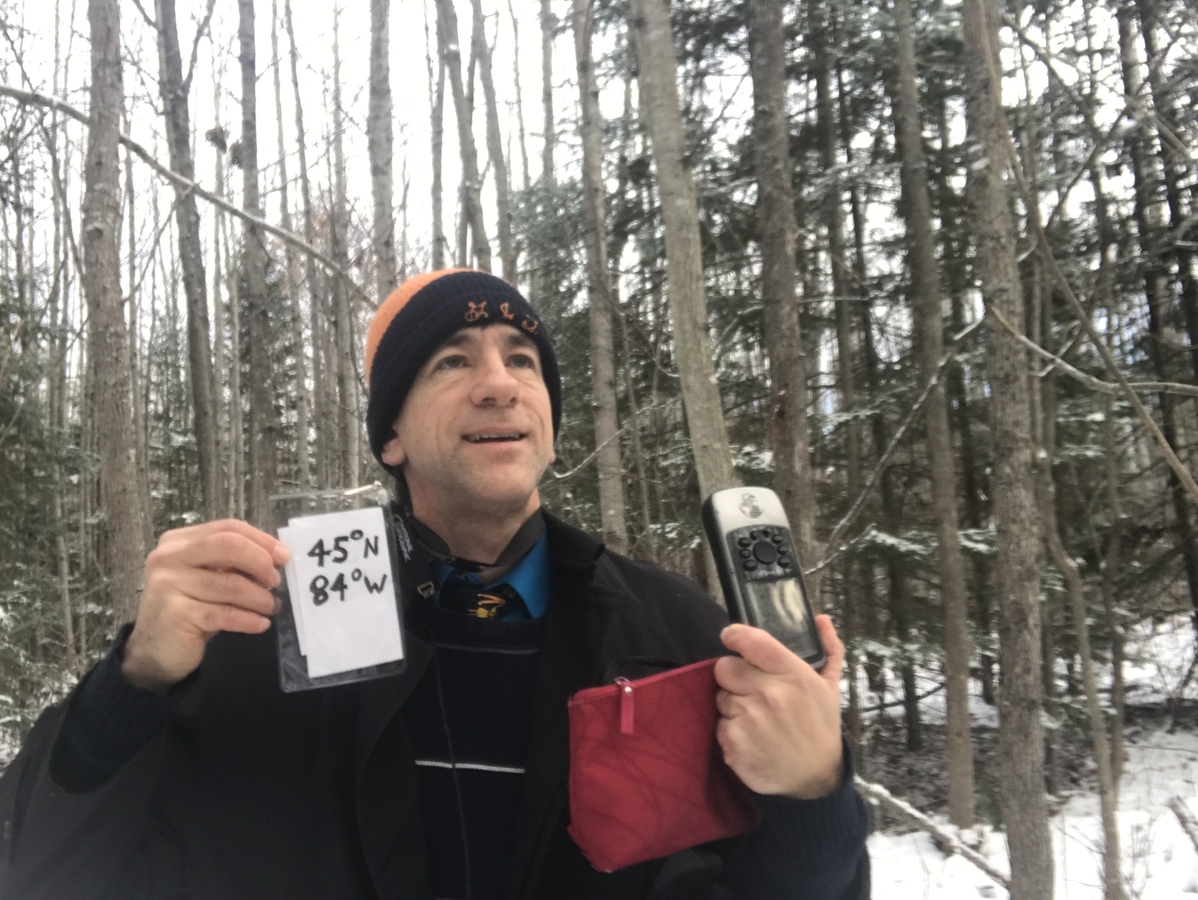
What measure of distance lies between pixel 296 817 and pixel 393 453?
756mm

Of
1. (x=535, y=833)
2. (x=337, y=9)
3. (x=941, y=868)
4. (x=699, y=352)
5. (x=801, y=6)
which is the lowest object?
(x=941, y=868)

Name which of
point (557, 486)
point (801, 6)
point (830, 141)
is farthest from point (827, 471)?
point (801, 6)

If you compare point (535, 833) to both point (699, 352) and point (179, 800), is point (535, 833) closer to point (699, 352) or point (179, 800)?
point (179, 800)

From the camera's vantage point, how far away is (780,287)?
15.6ft

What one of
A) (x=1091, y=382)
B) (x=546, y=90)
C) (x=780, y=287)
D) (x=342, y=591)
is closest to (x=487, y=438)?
(x=342, y=591)

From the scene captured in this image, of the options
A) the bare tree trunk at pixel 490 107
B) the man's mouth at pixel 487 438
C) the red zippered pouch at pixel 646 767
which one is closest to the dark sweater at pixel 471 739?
the red zippered pouch at pixel 646 767

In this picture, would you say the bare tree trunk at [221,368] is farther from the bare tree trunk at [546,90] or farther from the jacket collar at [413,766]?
the jacket collar at [413,766]

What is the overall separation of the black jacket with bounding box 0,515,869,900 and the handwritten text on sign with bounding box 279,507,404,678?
0.21 meters

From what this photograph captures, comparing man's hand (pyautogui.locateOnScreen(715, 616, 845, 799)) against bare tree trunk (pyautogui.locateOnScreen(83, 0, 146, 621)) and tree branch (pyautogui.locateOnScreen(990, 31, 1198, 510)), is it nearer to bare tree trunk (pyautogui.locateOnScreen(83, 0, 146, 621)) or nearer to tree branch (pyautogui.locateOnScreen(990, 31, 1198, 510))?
tree branch (pyautogui.locateOnScreen(990, 31, 1198, 510))

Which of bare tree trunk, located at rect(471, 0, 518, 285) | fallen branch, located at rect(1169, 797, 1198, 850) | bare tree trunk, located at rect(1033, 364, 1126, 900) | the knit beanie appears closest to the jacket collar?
the knit beanie

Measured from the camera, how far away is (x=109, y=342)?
13.8 feet

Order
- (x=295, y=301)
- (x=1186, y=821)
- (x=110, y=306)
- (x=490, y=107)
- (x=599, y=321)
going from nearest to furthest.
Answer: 1. (x=110, y=306)
2. (x=1186, y=821)
3. (x=599, y=321)
4. (x=490, y=107)
5. (x=295, y=301)

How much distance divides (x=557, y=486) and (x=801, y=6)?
658 centimetres

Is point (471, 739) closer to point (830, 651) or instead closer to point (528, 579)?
point (528, 579)
